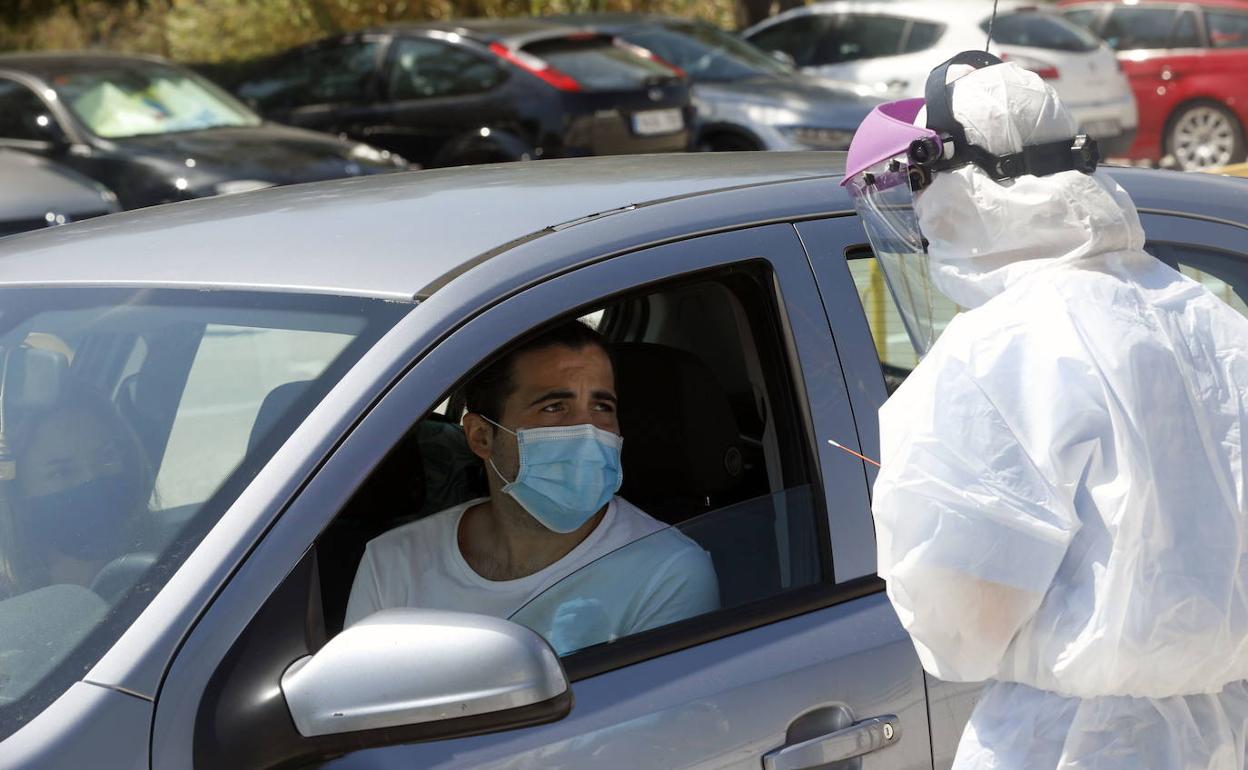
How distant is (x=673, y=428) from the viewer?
9.41 ft

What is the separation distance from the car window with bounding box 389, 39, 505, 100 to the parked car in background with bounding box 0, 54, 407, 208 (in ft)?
5.38

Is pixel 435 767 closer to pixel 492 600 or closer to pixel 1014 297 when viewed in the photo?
pixel 492 600

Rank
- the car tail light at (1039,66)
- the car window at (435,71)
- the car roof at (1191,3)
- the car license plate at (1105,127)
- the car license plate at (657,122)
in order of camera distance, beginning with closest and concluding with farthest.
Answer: the car license plate at (657,122) → the car window at (435,71) → the car tail light at (1039,66) → the car license plate at (1105,127) → the car roof at (1191,3)

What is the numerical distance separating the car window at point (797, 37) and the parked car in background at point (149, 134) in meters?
6.18

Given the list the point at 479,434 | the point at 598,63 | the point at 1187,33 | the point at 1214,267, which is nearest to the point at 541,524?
the point at 479,434

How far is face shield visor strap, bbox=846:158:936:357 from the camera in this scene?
88.8 inches

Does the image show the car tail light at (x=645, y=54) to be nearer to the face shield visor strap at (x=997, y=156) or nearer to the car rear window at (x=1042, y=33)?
the car rear window at (x=1042, y=33)

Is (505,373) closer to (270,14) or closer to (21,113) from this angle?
(21,113)

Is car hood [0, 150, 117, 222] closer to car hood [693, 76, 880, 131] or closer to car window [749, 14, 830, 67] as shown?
car hood [693, 76, 880, 131]

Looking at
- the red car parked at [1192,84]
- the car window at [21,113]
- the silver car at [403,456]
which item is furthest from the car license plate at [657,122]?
the silver car at [403,456]

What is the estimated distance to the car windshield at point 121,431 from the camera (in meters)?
1.97

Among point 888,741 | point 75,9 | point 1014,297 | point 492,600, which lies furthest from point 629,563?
point 75,9

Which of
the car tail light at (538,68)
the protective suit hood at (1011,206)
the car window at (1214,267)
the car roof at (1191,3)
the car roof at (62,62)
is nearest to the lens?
the protective suit hood at (1011,206)

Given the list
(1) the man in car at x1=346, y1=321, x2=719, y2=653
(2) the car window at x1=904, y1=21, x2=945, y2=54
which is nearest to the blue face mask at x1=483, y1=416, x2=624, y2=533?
(1) the man in car at x1=346, y1=321, x2=719, y2=653
